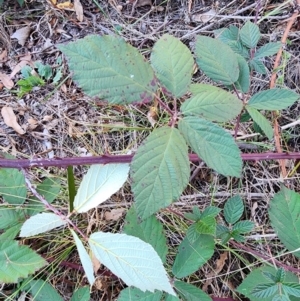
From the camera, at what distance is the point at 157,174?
91cm

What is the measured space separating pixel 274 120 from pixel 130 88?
2.59 feet

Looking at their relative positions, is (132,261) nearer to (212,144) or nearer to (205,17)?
(212,144)

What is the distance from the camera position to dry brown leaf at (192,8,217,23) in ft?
5.94

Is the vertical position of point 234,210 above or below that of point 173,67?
below

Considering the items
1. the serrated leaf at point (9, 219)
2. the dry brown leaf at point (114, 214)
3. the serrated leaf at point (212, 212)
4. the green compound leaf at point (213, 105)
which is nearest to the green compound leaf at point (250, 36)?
the green compound leaf at point (213, 105)

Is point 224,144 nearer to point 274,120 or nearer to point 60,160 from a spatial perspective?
point 60,160

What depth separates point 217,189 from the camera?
156 cm

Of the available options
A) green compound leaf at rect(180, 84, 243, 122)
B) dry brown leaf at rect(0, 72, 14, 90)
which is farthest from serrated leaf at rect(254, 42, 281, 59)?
dry brown leaf at rect(0, 72, 14, 90)

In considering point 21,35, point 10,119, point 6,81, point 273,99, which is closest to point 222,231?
point 273,99

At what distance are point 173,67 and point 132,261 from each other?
0.46 m

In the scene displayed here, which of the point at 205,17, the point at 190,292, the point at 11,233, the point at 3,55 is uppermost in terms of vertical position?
the point at 205,17

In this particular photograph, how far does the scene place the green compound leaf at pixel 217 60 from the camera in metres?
1.08

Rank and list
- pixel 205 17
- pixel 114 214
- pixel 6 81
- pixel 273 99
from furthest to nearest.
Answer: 1. pixel 6 81
2. pixel 205 17
3. pixel 114 214
4. pixel 273 99

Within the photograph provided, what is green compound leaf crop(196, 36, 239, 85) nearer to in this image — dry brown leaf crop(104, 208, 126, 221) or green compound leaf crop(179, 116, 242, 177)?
green compound leaf crop(179, 116, 242, 177)
